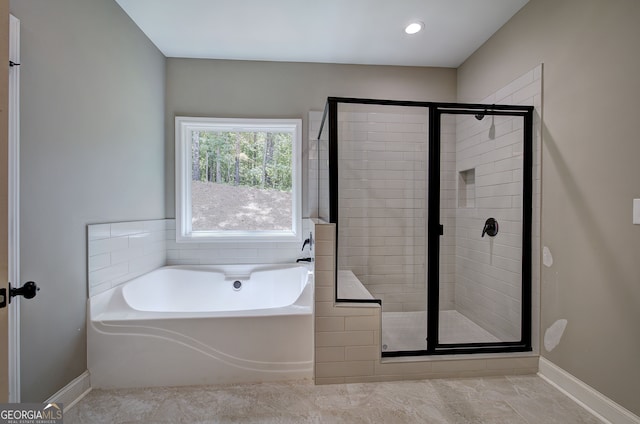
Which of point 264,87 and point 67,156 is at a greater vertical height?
point 264,87

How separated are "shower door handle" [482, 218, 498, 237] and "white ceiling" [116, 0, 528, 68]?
153 centimetres

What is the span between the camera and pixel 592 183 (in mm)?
1534

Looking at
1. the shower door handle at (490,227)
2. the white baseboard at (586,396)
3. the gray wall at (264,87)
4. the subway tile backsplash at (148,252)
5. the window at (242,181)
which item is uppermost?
the gray wall at (264,87)

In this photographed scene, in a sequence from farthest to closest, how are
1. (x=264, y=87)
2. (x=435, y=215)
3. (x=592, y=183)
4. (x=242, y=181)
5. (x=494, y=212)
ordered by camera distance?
1. (x=242, y=181)
2. (x=264, y=87)
3. (x=494, y=212)
4. (x=435, y=215)
5. (x=592, y=183)

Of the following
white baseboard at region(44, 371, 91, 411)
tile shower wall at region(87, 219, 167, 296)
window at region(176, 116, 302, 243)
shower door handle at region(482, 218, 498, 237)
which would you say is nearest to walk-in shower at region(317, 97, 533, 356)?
Answer: shower door handle at region(482, 218, 498, 237)

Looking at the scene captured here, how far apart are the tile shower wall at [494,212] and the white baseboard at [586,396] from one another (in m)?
0.24

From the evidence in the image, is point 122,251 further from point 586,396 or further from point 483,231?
point 586,396

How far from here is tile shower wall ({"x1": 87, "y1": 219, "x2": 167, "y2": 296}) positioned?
6.02 feet

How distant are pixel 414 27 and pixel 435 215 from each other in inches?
59.5

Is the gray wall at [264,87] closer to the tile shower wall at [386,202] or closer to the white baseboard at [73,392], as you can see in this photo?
the tile shower wall at [386,202]

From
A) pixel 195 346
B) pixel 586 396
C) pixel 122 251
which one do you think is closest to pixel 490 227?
pixel 586 396

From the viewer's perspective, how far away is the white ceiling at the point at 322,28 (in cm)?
204

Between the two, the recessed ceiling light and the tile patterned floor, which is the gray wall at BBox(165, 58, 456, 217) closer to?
the recessed ceiling light

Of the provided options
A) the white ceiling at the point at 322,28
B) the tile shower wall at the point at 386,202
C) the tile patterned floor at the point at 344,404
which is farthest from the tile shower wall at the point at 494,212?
the white ceiling at the point at 322,28
